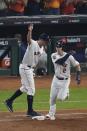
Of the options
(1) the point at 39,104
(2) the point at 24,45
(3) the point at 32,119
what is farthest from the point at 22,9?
(3) the point at 32,119

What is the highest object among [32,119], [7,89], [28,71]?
[28,71]

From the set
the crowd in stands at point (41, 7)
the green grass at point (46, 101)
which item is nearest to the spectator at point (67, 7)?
the crowd in stands at point (41, 7)

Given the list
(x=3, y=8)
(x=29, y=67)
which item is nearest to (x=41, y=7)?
(x=3, y=8)

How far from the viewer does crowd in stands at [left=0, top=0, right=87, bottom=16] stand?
66.4 ft

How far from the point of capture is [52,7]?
20.7 m

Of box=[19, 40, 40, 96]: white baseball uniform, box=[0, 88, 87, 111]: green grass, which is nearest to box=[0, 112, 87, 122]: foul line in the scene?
box=[19, 40, 40, 96]: white baseball uniform

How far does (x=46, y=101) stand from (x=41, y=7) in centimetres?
664

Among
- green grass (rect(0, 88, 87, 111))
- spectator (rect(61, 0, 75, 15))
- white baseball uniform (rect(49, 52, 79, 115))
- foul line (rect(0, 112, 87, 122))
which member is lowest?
green grass (rect(0, 88, 87, 111))

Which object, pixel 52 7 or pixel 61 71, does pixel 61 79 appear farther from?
pixel 52 7

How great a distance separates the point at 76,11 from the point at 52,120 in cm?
1080

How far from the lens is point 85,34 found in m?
22.0

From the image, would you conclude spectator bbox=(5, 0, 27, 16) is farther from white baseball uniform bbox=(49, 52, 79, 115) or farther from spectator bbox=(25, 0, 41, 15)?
white baseball uniform bbox=(49, 52, 79, 115)

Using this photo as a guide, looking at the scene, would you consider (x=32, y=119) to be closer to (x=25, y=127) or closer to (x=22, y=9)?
(x=25, y=127)

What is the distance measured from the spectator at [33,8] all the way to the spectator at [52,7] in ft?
0.97
